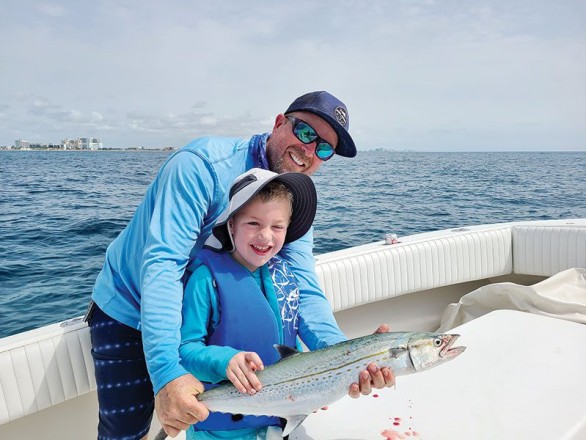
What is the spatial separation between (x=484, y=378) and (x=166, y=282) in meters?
2.12

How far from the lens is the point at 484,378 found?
3.01 meters

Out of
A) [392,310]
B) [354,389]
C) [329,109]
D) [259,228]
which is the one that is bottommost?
[392,310]

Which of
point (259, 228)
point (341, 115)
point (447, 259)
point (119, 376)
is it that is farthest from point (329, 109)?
point (447, 259)

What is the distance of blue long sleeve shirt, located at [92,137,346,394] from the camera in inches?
67.5

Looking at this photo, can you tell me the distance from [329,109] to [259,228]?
64 centimetres

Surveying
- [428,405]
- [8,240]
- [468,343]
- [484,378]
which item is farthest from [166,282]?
[8,240]

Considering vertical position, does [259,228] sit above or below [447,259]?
above

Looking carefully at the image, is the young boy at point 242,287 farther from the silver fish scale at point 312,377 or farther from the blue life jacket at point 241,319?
the silver fish scale at point 312,377

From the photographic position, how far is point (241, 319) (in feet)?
6.15

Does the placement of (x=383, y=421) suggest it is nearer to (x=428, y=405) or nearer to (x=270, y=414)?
(x=428, y=405)

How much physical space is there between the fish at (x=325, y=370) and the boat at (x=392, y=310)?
878mm

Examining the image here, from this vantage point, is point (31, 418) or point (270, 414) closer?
point (270, 414)

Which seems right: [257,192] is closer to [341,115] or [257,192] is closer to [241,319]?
[241,319]

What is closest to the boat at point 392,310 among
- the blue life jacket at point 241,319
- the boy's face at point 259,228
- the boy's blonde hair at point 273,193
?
the blue life jacket at point 241,319
